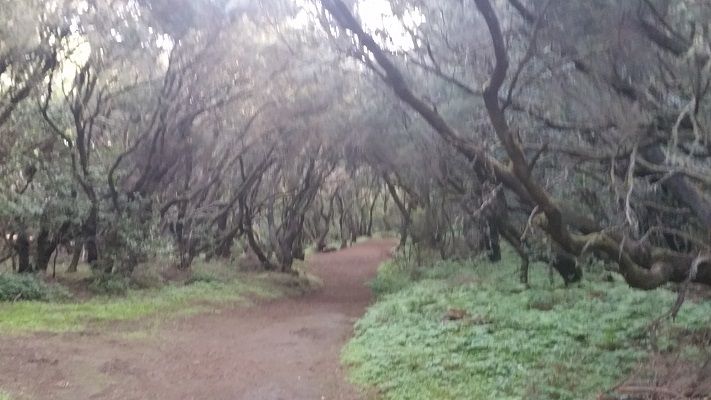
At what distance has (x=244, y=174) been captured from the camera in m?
23.3

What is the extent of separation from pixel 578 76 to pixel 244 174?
14.4 metres

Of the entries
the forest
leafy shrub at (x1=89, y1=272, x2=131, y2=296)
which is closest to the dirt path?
leafy shrub at (x1=89, y1=272, x2=131, y2=296)

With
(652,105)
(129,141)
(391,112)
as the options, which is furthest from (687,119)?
(129,141)

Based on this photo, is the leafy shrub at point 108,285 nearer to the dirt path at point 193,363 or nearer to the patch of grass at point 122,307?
the patch of grass at point 122,307

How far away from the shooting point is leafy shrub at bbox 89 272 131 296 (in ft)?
52.9

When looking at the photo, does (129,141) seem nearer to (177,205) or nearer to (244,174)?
(177,205)

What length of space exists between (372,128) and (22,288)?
9878mm

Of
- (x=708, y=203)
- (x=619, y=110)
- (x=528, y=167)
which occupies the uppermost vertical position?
(x=619, y=110)

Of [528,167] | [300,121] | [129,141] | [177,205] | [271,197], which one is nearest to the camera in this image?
[528,167]

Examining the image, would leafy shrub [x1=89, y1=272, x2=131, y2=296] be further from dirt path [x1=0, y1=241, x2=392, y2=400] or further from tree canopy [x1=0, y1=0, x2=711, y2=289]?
dirt path [x1=0, y1=241, x2=392, y2=400]

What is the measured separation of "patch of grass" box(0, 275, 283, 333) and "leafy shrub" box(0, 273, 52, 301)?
0.41 metres

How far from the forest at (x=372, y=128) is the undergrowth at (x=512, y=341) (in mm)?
734

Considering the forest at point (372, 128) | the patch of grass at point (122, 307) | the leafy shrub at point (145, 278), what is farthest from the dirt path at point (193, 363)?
the forest at point (372, 128)

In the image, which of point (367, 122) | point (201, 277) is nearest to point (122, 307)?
point (201, 277)
